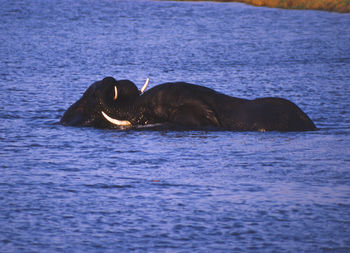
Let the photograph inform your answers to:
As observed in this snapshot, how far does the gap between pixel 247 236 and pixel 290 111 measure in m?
5.84

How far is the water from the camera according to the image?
7.64 m

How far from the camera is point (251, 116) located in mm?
13055

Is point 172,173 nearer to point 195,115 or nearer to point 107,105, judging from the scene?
point 195,115

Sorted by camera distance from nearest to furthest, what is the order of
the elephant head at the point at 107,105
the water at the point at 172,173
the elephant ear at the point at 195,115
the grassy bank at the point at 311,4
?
the water at the point at 172,173, the elephant ear at the point at 195,115, the elephant head at the point at 107,105, the grassy bank at the point at 311,4

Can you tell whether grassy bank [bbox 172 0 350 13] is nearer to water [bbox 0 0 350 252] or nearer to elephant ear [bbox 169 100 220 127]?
water [bbox 0 0 350 252]

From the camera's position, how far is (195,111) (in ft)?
42.9

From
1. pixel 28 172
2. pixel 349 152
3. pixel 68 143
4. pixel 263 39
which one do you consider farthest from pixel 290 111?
pixel 263 39

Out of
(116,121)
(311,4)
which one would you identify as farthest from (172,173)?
(311,4)

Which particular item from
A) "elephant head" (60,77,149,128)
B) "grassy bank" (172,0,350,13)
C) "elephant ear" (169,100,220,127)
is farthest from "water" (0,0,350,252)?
"grassy bank" (172,0,350,13)

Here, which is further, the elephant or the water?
the elephant

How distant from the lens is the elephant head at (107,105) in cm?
1367

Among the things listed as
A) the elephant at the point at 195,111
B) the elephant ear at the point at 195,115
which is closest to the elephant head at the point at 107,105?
the elephant at the point at 195,111

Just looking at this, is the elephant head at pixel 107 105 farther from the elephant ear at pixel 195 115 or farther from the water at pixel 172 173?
the elephant ear at pixel 195 115

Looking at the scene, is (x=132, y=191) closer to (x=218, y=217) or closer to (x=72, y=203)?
(x=72, y=203)
